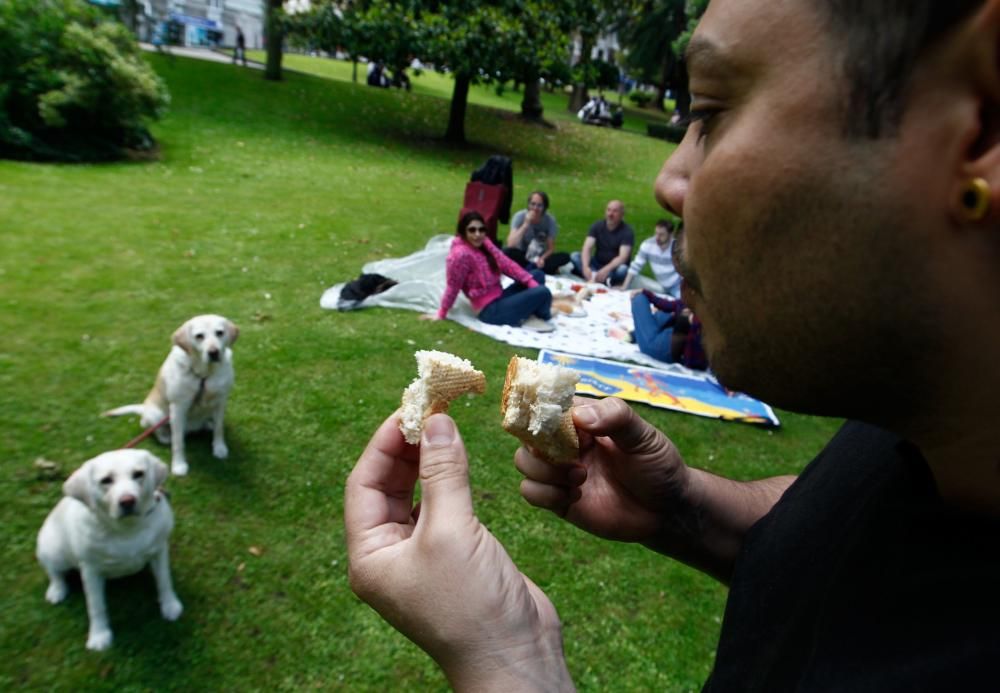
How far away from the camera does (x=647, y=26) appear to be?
116 ft

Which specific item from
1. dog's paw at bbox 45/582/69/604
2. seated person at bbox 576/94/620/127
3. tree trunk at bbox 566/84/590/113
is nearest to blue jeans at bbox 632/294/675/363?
dog's paw at bbox 45/582/69/604

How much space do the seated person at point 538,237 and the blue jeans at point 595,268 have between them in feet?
0.78

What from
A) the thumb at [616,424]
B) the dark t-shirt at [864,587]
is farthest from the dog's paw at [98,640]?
the dark t-shirt at [864,587]

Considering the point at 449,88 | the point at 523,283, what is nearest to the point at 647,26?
the point at 449,88

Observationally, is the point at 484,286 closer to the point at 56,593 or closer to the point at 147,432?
the point at 147,432

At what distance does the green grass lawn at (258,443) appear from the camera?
10.1 feet

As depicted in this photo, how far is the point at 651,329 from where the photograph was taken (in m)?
6.83

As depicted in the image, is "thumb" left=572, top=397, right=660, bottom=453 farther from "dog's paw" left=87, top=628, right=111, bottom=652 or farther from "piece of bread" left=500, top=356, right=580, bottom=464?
"dog's paw" left=87, top=628, right=111, bottom=652

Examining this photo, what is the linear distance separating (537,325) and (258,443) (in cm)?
357

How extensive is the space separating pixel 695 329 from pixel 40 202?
9460mm

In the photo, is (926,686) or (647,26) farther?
(647,26)

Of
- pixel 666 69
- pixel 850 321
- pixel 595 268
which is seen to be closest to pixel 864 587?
pixel 850 321

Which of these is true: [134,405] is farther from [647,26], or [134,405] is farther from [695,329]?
[647,26]

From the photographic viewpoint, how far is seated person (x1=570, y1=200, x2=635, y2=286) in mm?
9102
